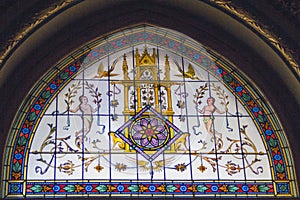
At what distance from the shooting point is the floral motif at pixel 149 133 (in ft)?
24.5

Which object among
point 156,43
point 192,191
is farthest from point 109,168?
point 156,43

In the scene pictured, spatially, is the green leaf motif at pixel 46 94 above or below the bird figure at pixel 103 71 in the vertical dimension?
below

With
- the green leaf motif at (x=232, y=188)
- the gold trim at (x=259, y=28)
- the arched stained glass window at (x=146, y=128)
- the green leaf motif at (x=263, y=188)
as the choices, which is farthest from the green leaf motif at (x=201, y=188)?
the gold trim at (x=259, y=28)

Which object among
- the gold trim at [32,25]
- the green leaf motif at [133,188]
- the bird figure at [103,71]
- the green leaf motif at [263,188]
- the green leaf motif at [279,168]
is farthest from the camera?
the bird figure at [103,71]

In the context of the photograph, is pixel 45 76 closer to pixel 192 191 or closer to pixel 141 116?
pixel 141 116

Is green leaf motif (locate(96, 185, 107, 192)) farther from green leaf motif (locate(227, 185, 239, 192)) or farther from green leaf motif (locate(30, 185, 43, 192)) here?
green leaf motif (locate(227, 185, 239, 192))

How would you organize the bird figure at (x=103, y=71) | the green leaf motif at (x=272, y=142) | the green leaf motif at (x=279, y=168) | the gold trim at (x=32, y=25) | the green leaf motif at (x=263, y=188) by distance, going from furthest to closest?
the bird figure at (x=103, y=71) → the green leaf motif at (x=272, y=142) → the green leaf motif at (x=279, y=168) → the green leaf motif at (x=263, y=188) → the gold trim at (x=32, y=25)

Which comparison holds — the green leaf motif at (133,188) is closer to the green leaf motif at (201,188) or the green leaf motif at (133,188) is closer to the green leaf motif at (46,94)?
the green leaf motif at (201,188)

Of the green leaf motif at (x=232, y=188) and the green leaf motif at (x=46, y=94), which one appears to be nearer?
the green leaf motif at (x=232, y=188)

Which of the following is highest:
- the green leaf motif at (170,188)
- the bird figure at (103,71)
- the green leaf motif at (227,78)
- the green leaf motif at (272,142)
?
the bird figure at (103,71)

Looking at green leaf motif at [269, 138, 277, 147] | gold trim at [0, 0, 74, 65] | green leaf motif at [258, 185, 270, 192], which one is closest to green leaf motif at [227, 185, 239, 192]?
green leaf motif at [258, 185, 270, 192]

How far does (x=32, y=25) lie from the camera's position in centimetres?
722

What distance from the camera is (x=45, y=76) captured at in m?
7.65

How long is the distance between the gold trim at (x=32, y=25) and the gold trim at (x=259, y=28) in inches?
51.5
